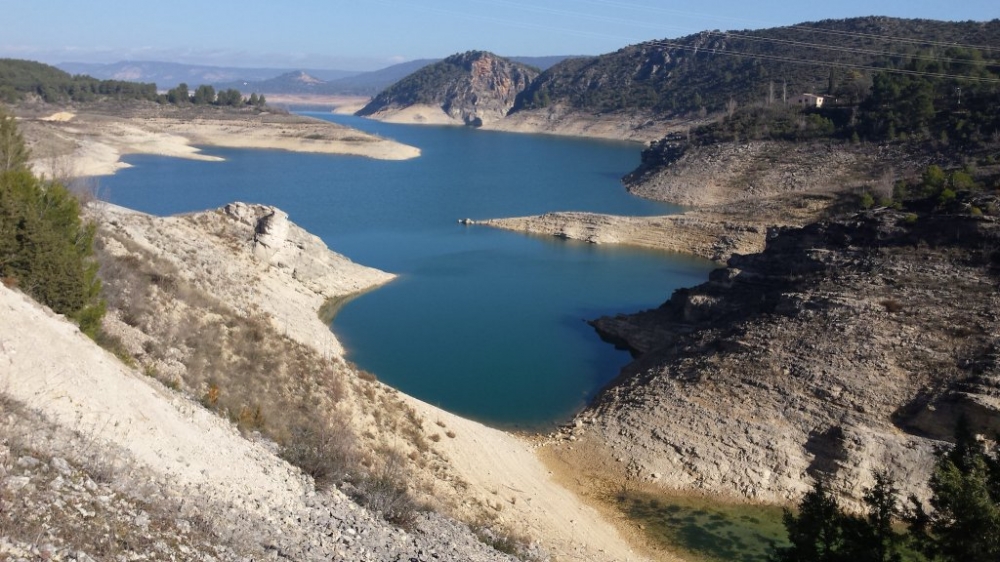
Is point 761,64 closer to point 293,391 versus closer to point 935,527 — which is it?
point 293,391

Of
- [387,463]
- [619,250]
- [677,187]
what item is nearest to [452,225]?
[619,250]

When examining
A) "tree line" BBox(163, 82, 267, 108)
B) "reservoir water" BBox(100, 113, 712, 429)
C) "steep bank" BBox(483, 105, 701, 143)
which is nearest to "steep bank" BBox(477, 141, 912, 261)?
"reservoir water" BBox(100, 113, 712, 429)

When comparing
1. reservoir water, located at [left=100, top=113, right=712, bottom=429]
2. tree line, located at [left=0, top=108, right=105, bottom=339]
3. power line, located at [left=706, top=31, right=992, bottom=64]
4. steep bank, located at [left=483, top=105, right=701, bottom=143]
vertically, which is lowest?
reservoir water, located at [left=100, top=113, right=712, bottom=429]

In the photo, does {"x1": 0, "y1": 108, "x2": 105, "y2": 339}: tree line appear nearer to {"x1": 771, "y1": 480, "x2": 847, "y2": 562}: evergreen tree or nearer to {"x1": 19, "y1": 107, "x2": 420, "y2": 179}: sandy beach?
{"x1": 771, "y1": 480, "x2": 847, "y2": 562}: evergreen tree

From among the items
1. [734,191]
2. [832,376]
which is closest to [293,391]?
[832,376]

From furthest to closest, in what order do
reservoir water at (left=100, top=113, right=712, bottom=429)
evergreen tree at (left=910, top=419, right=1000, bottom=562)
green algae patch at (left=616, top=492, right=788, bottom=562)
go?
reservoir water at (left=100, top=113, right=712, bottom=429) < green algae patch at (left=616, top=492, right=788, bottom=562) < evergreen tree at (left=910, top=419, right=1000, bottom=562)

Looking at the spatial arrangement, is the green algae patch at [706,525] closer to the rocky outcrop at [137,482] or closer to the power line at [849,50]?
the rocky outcrop at [137,482]
